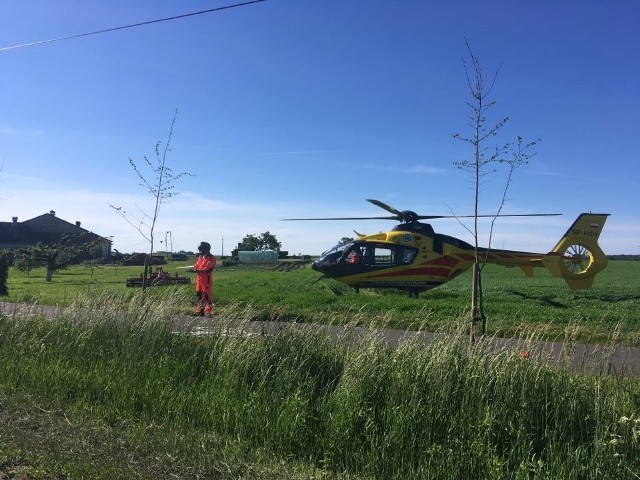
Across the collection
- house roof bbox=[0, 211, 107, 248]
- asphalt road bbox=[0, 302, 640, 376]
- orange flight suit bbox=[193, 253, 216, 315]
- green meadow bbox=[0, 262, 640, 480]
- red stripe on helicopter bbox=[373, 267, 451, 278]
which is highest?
house roof bbox=[0, 211, 107, 248]

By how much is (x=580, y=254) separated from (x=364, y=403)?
1847 cm

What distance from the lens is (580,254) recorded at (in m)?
21.8

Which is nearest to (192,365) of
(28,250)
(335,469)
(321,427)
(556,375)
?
(321,427)

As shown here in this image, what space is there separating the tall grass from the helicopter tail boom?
1618 centimetres

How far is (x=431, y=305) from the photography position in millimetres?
16156

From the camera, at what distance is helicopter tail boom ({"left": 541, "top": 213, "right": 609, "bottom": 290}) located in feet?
70.3

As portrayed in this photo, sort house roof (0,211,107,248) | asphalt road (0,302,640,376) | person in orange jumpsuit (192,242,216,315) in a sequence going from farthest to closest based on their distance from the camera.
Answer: house roof (0,211,107,248) → person in orange jumpsuit (192,242,216,315) → asphalt road (0,302,640,376)

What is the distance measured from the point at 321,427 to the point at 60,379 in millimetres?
3511

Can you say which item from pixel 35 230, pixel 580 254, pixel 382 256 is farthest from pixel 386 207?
pixel 35 230

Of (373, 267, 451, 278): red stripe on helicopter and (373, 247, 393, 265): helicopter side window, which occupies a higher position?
(373, 247, 393, 265): helicopter side window

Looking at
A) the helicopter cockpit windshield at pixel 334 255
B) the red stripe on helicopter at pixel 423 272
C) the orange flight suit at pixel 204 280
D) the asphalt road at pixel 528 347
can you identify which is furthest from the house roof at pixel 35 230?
the asphalt road at pixel 528 347

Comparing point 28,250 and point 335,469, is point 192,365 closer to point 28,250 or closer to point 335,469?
point 335,469

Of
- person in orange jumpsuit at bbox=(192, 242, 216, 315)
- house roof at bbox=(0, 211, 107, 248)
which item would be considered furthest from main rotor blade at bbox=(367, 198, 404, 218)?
house roof at bbox=(0, 211, 107, 248)

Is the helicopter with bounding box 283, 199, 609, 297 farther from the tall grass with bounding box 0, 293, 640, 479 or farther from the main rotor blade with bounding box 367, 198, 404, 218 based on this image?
the tall grass with bounding box 0, 293, 640, 479
